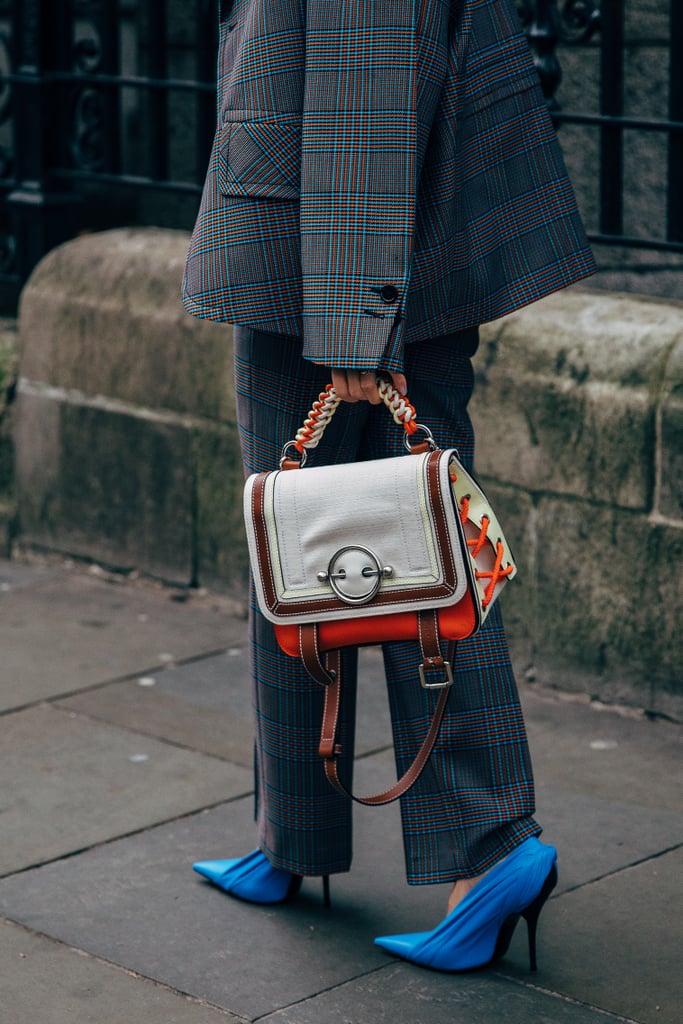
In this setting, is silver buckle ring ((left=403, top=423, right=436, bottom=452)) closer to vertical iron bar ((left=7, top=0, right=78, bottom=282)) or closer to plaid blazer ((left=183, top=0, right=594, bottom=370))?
plaid blazer ((left=183, top=0, right=594, bottom=370))

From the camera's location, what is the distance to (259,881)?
3055 mm

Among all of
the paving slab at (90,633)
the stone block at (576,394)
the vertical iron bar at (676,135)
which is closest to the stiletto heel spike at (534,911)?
the stone block at (576,394)

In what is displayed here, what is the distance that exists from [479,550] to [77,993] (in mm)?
945

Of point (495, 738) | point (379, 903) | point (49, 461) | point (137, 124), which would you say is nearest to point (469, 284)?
point (495, 738)

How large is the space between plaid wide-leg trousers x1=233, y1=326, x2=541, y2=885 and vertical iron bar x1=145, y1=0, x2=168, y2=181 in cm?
227

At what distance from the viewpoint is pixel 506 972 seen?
2.78 m

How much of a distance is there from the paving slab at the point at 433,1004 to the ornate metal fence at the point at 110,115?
94.6 inches

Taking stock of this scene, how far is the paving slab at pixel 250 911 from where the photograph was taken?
2.77 metres

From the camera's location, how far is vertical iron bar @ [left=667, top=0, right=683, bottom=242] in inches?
155

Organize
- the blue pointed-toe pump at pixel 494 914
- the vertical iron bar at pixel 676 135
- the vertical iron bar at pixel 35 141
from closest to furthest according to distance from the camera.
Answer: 1. the blue pointed-toe pump at pixel 494 914
2. the vertical iron bar at pixel 676 135
3. the vertical iron bar at pixel 35 141

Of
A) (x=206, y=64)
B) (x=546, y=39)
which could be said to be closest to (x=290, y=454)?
(x=546, y=39)

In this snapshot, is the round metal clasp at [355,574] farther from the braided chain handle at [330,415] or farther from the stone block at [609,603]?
the stone block at [609,603]

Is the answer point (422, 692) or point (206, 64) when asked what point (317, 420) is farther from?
point (206, 64)

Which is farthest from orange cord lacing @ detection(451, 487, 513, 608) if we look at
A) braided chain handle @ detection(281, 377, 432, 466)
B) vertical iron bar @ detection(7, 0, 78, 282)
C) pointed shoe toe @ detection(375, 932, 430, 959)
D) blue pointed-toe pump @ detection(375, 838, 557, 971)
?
vertical iron bar @ detection(7, 0, 78, 282)
